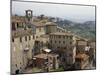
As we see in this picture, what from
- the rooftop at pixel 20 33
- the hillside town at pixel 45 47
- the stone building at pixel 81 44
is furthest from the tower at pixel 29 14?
the stone building at pixel 81 44

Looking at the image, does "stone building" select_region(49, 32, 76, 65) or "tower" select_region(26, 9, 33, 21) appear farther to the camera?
"stone building" select_region(49, 32, 76, 65)

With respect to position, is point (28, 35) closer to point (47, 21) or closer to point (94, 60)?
point (47, 21)

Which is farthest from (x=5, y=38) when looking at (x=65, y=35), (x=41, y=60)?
(x=65, y=35)

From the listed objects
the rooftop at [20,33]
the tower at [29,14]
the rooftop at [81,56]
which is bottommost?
the rooftop at [81,56]

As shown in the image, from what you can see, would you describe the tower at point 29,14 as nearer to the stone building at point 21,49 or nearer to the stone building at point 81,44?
the stone building at point 21,49

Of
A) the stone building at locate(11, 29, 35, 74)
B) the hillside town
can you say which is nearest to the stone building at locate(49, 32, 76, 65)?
the hillside town

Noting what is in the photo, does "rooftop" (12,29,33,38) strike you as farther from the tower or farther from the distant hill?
the distant hill
